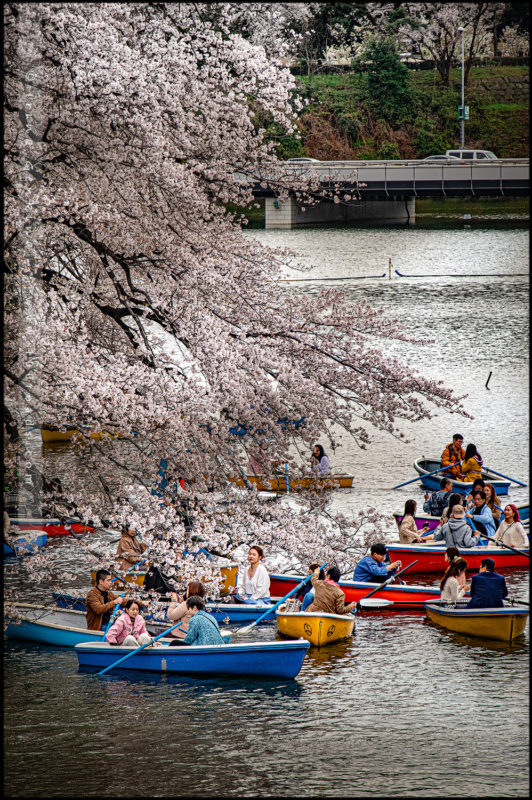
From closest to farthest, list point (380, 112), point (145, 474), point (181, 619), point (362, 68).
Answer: point (145, 474) < point (181, 619) < point (362, 68) < point (380, 112)

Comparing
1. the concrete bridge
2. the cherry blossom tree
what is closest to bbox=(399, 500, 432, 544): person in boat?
the cherry blossom tree

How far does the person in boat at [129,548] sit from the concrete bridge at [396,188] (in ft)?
18.6

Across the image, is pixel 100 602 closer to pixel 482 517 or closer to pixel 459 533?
pixel 459 533

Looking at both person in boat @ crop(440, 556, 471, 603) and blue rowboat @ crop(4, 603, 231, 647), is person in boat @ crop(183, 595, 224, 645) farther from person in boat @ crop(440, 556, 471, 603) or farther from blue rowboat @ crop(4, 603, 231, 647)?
person in boat @ crop(440, 556, 471, 603)

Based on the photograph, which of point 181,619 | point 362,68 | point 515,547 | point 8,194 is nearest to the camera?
point 8,194

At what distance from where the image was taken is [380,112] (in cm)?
1820

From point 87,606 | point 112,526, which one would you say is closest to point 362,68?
point 112,526

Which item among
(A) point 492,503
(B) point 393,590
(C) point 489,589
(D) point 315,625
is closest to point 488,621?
(C) point 489,589

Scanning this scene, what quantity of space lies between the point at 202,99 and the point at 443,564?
934 centimetres

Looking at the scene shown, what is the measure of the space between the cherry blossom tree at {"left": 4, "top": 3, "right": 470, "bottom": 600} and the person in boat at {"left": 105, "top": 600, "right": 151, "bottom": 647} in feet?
5.68

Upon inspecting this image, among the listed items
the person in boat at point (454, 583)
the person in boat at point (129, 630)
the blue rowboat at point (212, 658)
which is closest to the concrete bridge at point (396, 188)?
the person in boat at point (454, 583)

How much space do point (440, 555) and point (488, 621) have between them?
11.9 feet

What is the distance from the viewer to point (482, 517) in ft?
54.3

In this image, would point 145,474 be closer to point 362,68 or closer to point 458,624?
point 458,624
